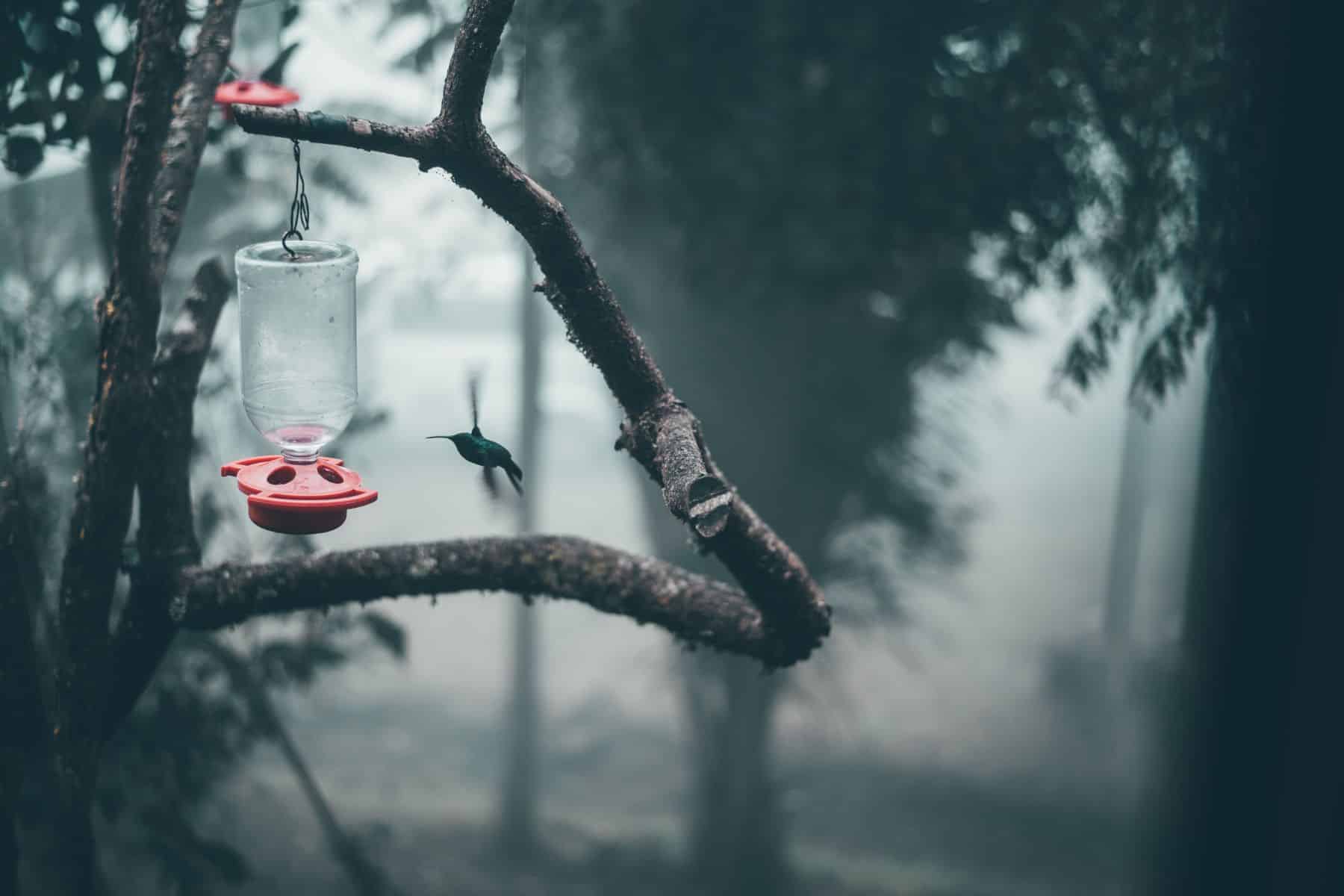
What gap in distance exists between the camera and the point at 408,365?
61.4 ft

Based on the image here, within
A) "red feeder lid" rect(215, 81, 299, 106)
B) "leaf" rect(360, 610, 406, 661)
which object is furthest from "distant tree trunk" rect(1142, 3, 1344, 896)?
"leaf" rect(360, 610, 406, 661)

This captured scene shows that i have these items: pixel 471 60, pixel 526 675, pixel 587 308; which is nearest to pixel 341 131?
pixel 471 60

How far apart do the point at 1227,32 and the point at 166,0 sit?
12.6 ft

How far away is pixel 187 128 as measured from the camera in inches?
104

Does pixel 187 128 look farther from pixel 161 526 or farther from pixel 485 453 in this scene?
pixel 485 453

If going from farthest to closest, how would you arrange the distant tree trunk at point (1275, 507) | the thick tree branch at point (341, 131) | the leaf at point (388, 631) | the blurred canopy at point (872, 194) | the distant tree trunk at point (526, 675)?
the distant tree trunk at point (526, 675) < the leaf at point (388, 631) < the blurred canopy at point (872, 194) < the distant tree trunk at point (1275, 507) < the thick tree branch at point (341, 131)

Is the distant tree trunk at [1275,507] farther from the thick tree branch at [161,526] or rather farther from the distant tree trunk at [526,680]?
the distant tree trunk at [526,680]

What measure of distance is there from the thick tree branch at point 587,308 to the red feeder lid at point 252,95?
79 cm

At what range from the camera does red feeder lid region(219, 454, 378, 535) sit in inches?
78.4

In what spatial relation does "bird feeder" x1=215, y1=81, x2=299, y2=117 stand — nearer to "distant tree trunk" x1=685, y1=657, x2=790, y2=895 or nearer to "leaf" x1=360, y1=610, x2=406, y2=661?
"leaf" x1=360, y1=610, x2=406, y2=661

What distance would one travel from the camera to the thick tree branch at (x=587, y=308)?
78.6 inches

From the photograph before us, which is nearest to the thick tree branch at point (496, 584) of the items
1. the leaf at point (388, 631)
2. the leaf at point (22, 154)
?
the leaf at point (22, 154)


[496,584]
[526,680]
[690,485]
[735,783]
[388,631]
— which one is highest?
[690,485]

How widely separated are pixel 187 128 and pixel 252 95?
0.62ft
